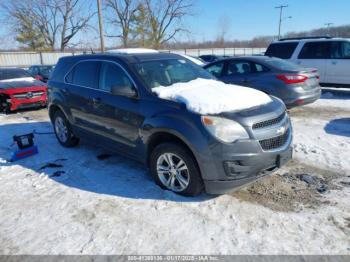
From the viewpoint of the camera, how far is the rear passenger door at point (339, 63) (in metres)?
10.3

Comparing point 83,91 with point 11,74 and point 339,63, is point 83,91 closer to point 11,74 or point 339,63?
point 11,74

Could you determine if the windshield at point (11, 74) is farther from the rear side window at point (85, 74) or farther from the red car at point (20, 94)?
the rear side window at point (85, 74)

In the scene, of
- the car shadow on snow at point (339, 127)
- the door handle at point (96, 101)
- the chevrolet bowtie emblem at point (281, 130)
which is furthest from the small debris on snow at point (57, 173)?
the car shadow on snow at point (339, 127)

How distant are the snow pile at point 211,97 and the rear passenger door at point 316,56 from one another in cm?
779

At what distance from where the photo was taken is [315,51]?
1081 centimetres

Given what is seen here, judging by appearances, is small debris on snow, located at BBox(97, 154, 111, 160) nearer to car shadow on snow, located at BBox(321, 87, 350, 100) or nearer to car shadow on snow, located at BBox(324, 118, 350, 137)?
car shadow on snow, located at BBox(324, 118, 350, 137)

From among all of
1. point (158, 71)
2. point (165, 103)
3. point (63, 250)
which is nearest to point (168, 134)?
point (165, 103)

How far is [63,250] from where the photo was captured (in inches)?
117

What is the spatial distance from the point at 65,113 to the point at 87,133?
87 centimetres

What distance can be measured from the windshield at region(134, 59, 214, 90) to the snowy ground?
1421 millimetres

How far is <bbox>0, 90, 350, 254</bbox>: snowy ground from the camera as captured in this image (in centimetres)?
298

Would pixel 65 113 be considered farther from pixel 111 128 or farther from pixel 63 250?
pixel 63 250

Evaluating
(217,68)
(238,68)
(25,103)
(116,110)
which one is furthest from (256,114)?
(25,103)

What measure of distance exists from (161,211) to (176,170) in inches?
21.1
